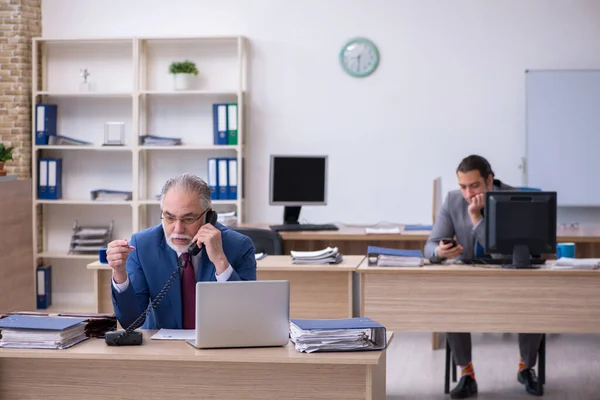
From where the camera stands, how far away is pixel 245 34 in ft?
24.0

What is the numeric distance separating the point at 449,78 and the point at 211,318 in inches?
189

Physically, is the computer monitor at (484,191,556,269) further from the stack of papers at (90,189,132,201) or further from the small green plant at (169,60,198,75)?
the stack of papers at (90,189,132,201)

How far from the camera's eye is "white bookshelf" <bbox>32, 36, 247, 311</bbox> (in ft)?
24.0

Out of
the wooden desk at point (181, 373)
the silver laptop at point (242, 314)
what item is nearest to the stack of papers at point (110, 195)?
the wooden desk at point (181, 373)

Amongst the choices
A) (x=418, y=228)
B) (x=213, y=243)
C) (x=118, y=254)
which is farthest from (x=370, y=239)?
(x=118, y=254)

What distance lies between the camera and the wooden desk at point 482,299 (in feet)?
14.4

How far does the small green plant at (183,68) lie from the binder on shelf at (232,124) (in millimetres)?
442

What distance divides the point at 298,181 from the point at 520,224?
8.27ft

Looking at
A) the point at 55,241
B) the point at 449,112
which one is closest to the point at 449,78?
the point at 449,112

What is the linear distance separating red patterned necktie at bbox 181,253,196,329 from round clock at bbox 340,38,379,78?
13.8 ft

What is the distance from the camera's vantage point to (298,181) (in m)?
6.76

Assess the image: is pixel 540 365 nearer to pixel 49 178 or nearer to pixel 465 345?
pixel 465 345

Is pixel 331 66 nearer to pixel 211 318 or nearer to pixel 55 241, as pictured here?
pixel 55 241

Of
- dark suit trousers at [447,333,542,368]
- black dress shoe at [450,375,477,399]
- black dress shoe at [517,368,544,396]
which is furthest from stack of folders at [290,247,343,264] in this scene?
black dress shoe at [517,368,544,396]
